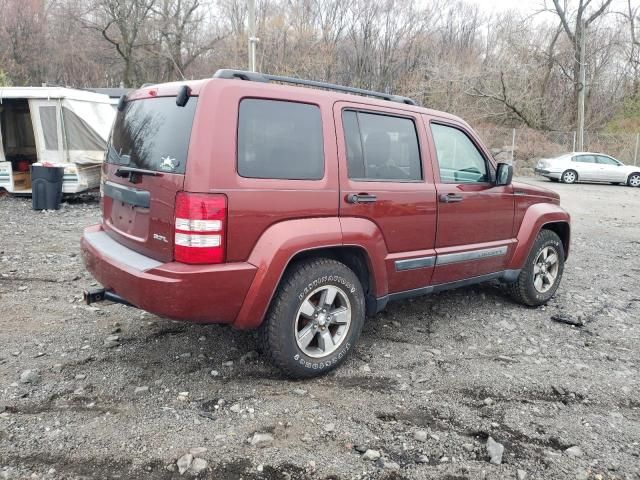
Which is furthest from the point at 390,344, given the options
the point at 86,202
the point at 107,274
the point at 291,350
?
the point at 86,202

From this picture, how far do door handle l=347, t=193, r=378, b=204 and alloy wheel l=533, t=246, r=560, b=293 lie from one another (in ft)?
7.90

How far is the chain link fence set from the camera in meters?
26.7

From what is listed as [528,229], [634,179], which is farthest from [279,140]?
Answer: [634,179]

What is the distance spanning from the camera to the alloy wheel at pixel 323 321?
11.5 feet

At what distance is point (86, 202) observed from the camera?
11.8 meters

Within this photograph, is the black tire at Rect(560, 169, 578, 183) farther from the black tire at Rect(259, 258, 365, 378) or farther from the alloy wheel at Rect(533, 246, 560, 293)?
the black tire at Rect(259, 258, 365, 378)

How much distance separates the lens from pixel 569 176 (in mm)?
21750

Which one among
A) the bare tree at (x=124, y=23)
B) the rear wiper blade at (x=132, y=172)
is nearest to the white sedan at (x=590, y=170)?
the rear wiper blade at (x=132, y=172)

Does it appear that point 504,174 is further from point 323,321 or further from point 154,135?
point 154,135

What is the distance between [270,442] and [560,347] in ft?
8.85

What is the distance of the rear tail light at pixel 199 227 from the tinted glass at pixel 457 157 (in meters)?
2.03

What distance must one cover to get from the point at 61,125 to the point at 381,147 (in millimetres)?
9889

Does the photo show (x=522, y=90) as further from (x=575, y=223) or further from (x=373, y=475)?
(x=373, y=475)

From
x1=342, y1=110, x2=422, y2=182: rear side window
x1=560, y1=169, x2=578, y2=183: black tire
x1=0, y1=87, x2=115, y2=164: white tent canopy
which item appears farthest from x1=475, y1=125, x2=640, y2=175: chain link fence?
x1=342, y1=110, x2=422, y2=182: rear side window
